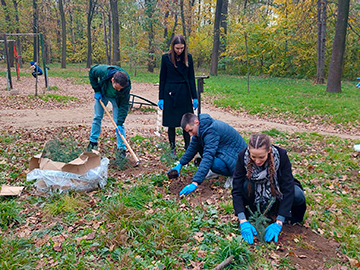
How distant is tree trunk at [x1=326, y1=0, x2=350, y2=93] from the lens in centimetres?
1216

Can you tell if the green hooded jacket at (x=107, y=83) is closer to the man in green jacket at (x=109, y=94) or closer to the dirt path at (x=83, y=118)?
the man in green jacket at (x=109, y=94)

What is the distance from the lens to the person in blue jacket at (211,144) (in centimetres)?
354

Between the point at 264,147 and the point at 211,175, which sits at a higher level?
the point at 264,147

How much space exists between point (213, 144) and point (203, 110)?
688cm

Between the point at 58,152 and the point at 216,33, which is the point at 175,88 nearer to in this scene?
the point at 58,152

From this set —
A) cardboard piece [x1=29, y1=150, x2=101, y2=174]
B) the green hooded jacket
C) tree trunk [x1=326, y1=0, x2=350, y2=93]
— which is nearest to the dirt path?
the green hooded jacket

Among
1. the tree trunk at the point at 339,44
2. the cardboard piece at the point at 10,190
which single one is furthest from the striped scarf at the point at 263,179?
the tree trunk at the point at 339,44

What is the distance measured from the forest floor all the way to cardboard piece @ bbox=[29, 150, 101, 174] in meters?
0.63

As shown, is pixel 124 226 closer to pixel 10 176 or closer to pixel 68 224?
pixel 68 224

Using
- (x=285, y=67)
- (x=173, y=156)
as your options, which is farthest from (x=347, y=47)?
(x=173, y=156)

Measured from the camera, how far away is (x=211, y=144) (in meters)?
3.59

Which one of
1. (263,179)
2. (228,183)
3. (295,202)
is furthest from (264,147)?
(228,183)

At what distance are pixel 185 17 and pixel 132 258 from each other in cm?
2597

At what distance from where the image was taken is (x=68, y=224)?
315 cm
